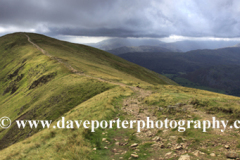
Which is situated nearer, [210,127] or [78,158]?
[78,158]

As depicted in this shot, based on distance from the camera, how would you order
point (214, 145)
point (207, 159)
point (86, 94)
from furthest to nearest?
1. point (86, 94)
2. point (214, 145)
3. point (207, 159)

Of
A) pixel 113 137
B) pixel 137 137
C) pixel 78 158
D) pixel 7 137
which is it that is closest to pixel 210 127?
pixel 137 137

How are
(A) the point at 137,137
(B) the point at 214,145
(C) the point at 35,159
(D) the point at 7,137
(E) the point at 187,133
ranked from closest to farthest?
1. (B) the point at 214,145
2. (C) the point at 35,159
3. (E) the point at 187,133
4. (A) the point at 137,137
5. (D) the point at 7,137

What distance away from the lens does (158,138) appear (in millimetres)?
12195

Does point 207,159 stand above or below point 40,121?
above

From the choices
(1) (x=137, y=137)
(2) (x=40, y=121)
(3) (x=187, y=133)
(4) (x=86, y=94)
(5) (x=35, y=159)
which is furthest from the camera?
(4) (x=86, y=94)

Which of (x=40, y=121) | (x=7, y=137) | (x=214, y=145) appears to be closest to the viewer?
(x=214, y=145)

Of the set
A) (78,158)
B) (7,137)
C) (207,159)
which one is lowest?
(7,137)

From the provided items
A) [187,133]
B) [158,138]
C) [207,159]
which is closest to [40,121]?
[158,138]

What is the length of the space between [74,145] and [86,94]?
2177 centimetres

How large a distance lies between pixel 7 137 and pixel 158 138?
34.3 meters

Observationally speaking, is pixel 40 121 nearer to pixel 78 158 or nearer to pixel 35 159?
pixel 35 159

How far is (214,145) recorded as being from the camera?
32.9 feet

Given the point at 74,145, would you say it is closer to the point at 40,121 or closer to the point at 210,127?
the point at 210,127
